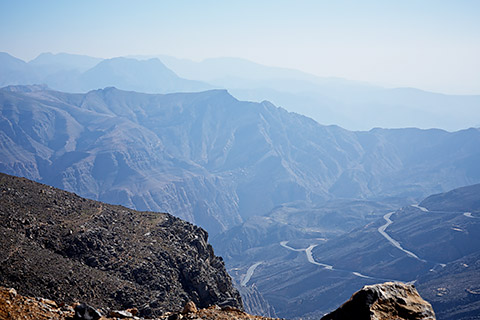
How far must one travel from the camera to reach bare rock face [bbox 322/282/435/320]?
14820 mm

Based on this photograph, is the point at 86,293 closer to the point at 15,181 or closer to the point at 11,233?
the point at 11,233

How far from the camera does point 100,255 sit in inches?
1547

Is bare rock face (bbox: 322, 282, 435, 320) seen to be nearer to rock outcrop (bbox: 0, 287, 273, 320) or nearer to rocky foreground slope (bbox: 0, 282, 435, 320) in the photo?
rocky foreground slope (bbox: 0, 282, 435, 320)

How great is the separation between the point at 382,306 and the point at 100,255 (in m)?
29.8

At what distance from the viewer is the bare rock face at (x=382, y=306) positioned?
1482cm

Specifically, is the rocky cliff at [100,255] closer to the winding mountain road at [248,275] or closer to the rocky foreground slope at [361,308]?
the rocky foreground slope at [361,308]

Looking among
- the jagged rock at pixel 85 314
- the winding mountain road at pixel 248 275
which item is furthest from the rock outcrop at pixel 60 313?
the winding mountain road at pixel 248 275

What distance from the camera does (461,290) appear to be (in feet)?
347

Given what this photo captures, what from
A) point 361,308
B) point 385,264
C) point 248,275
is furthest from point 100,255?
point 248,275

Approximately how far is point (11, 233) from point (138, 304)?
38.0ft

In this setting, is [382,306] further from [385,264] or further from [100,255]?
[385,264]

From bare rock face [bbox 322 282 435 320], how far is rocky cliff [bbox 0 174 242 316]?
23.2 metres

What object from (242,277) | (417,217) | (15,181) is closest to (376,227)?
(417,217)

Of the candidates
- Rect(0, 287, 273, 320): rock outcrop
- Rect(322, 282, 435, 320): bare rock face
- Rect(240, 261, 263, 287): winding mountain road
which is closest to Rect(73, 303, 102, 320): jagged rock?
Rect(0, 287, 273, 320): rock outcrop
